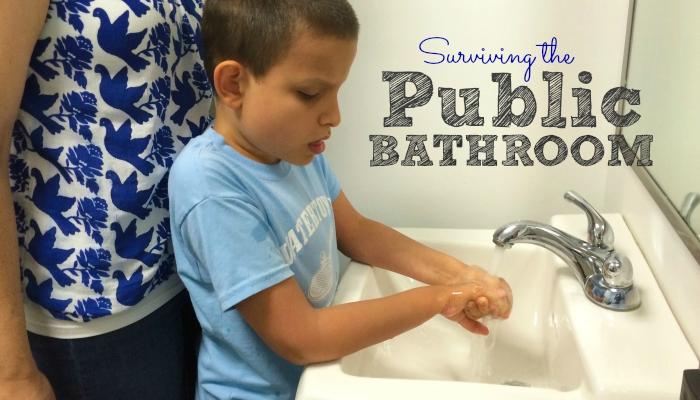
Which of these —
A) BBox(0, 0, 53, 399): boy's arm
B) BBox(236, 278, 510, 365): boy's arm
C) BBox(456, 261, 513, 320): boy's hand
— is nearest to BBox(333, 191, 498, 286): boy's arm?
BBox(456, 261, 513, 320): boy's hand

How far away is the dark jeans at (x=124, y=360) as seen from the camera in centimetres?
71

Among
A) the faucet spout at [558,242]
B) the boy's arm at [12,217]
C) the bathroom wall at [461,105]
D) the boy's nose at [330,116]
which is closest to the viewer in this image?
the boy's arm at [12,217]

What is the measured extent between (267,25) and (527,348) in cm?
59

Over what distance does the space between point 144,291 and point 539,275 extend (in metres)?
0.57

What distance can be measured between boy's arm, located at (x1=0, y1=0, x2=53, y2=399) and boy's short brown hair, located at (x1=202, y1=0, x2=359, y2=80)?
0.17 m

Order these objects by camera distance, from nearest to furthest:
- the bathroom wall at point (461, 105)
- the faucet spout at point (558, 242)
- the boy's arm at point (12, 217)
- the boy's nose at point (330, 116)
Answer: the boy's arm at point (12, 217) → the boy's nose at point (330, 116) → the faucet spout at point (558, 242) → the bathroom wall at point (461, 105)

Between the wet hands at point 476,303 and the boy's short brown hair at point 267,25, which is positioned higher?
the boy's short brown hair at point 267,25

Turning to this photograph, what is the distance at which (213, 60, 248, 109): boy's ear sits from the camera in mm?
640

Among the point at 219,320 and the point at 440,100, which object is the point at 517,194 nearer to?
the point at 440,100

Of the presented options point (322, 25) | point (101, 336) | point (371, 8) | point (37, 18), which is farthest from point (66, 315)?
point (371, 8)

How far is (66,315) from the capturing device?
0.68m

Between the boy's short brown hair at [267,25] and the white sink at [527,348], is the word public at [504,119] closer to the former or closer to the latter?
the white sink at [527,348]

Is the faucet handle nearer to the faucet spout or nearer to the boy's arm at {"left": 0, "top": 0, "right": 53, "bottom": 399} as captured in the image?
the faucet spout

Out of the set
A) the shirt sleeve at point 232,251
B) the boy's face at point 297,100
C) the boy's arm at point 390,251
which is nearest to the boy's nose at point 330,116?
the boy's face at point 297,100
